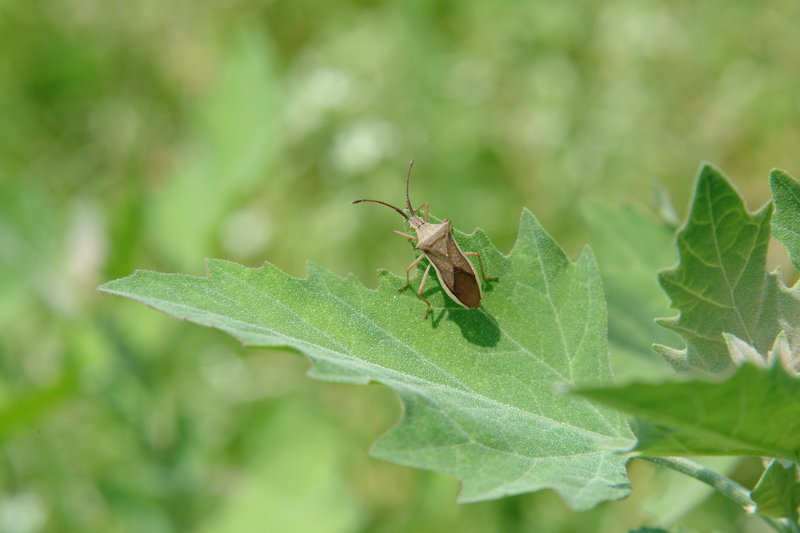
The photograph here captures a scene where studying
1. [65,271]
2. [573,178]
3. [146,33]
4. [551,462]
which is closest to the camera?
[551,462]

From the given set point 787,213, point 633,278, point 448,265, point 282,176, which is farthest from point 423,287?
point 282,176

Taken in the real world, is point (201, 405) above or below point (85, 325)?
below

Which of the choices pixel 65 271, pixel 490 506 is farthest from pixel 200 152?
pixel 490 506

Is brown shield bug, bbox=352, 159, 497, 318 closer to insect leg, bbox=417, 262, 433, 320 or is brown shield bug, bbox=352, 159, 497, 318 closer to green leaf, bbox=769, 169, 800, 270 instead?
insect leg, bbox=417, 262, 433, 320

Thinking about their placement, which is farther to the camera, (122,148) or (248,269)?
(122,148)

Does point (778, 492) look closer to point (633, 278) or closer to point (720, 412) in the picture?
point (720, 412)

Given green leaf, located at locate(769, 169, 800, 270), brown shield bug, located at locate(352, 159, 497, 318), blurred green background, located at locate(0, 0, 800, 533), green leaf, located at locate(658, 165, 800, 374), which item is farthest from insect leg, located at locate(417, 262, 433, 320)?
blurred green background, located at locate(0, 0, 800, 533)

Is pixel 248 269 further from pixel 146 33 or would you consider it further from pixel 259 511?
pixel 146 33
